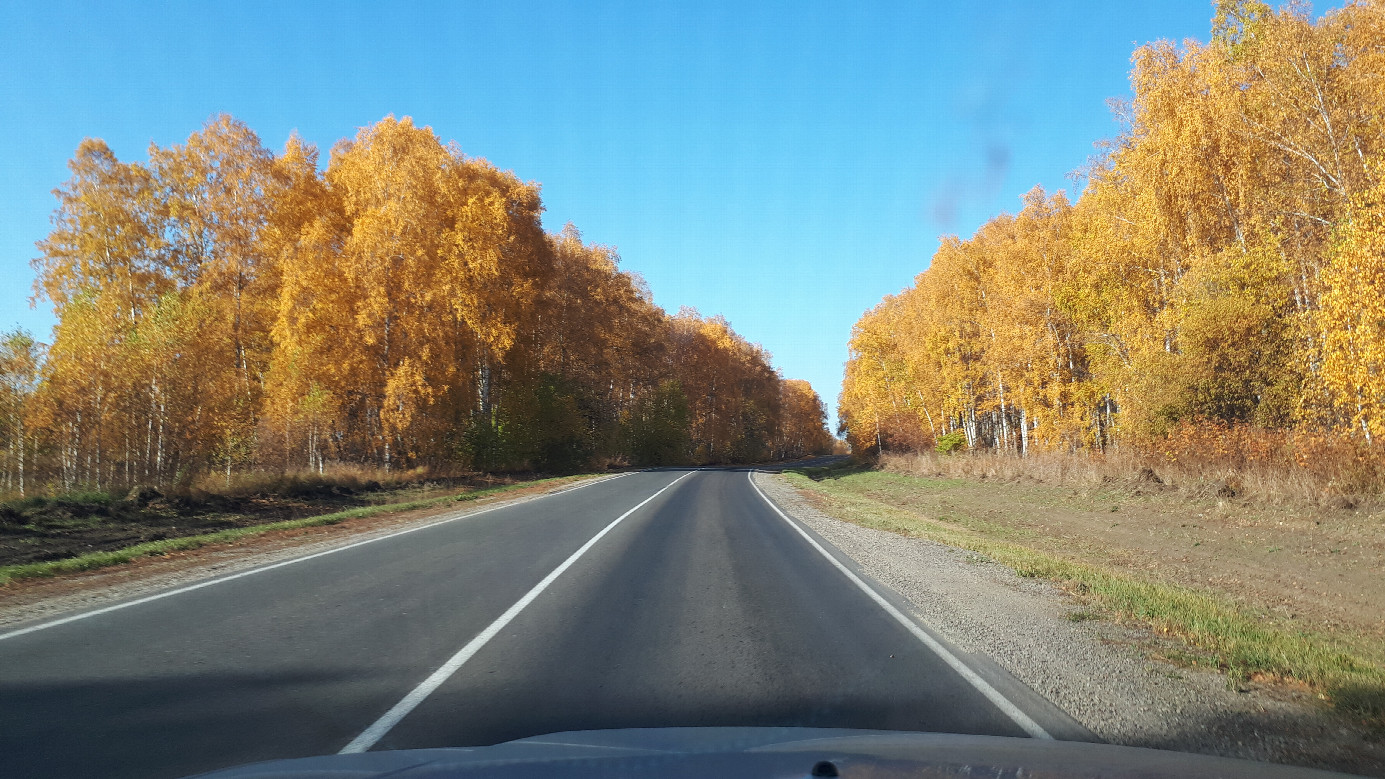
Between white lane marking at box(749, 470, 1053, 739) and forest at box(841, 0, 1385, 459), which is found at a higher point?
forest at box(841, 0, 1385, 459)

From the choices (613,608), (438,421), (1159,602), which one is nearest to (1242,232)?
(1159,602)

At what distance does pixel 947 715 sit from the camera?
15.3 ft

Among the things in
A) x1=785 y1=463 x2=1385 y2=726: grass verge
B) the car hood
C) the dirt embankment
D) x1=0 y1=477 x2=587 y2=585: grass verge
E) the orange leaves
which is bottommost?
x1=785 y1=463 x2=1385 y2=726: grass verge

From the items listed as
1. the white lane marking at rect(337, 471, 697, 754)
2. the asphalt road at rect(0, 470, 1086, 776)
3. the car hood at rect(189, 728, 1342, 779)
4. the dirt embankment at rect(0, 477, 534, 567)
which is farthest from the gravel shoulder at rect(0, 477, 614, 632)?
the car hood at rect(189, 728, 1342, 779)

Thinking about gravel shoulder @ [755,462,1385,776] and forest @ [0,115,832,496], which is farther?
forest @ [0,115,832,496]

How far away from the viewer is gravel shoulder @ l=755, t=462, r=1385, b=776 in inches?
169

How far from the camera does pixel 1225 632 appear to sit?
268 inches

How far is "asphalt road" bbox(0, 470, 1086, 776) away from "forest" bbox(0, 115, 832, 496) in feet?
39.3

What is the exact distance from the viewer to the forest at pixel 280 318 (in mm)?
17953

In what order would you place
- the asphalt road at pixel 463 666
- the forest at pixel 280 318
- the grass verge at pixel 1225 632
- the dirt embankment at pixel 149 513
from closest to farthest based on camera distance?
1. the asphalt road at pixel 463 666
2. the grass verge at pixel 1225 632
3. the dirt embankment at pixel 149 513
4. the forest at pixel 280 318

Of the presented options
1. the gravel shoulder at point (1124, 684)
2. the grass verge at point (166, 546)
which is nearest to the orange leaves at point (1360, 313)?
the gravel shoulder at point (1124, 684)

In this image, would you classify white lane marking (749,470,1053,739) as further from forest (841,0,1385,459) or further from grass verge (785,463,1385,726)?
forest (841,0,1385,459)

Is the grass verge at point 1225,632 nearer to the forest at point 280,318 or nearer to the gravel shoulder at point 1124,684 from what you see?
the gravel shoulder at point 1124,684

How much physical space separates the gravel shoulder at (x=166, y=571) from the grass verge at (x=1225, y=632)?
10.5 meters
